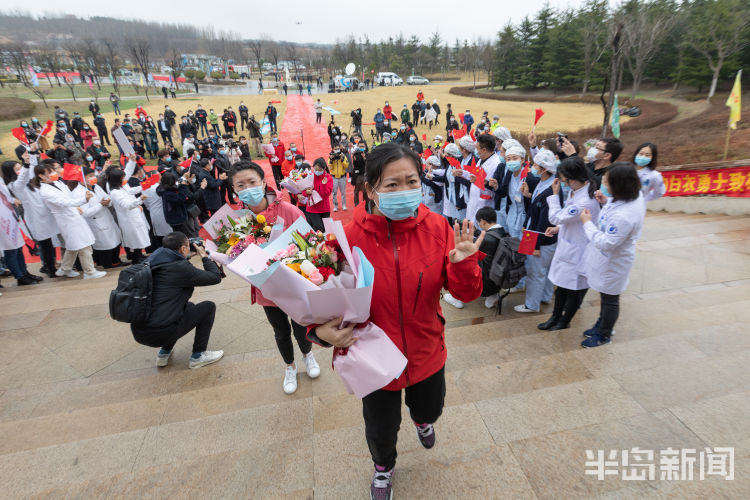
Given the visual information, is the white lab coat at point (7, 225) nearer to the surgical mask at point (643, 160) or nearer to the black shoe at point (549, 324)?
the black shoe at point (549, 324)

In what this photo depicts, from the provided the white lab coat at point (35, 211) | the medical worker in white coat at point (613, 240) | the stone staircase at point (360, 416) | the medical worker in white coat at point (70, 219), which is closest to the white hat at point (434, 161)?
the stone staircase at point (360, 416)

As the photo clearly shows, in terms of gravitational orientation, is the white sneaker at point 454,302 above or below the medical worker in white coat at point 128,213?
below

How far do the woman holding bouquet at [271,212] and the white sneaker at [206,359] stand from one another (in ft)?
3.25

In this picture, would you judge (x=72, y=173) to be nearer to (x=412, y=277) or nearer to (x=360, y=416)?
(x=360, y=416)

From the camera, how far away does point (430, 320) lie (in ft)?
6.89

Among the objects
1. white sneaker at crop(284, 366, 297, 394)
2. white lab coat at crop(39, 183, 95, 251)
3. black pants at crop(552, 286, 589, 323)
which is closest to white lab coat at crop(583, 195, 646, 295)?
black pants at crop(552, 286, 589, 323)

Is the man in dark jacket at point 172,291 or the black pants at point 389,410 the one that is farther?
the man in dark jacket at point 172,291

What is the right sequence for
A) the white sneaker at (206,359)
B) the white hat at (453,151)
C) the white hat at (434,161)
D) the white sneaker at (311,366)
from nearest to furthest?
the white sneaker at (311,366) < the white sneaker at (206,359) < the white hat at (453,151) < the white hat at (434,161)

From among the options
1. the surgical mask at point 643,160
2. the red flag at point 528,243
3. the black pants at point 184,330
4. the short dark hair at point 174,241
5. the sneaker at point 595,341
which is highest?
the surgical mask at point 643,160

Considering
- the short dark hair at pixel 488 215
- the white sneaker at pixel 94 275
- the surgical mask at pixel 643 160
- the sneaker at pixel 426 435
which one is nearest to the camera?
the sneaker at pixel 426 435

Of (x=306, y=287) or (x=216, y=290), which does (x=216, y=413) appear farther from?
(x=216, y=290)

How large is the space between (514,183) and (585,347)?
8.05ft

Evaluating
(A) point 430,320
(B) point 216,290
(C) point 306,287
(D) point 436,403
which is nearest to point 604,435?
(D) point 436,403

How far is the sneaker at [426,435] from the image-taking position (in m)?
2.48
